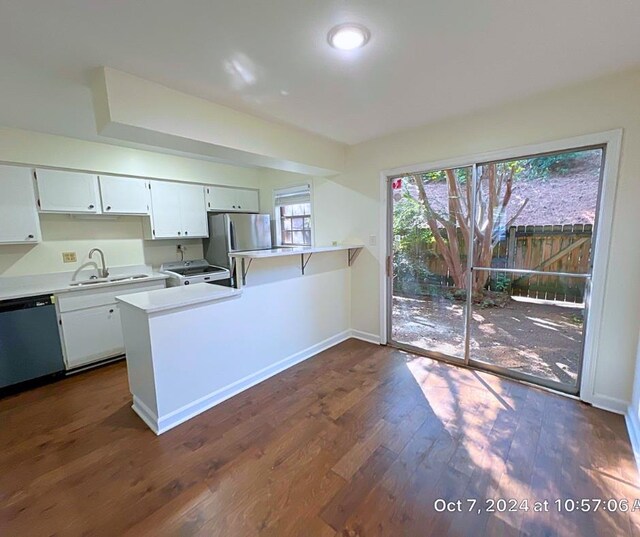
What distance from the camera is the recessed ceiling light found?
4.95ft

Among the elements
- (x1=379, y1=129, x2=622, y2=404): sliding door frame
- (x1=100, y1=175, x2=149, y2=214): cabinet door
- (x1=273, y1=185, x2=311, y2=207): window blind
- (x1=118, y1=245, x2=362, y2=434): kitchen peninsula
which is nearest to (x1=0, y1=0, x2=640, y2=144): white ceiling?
(x1=379, y1=129, x2=622, y2=404): sliding door frame

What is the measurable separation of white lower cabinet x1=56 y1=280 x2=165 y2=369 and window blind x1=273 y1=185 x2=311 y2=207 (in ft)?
7.86

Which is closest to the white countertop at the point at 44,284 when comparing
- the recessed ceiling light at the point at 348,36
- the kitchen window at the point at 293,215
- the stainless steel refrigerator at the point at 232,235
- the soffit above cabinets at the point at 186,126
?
the stainless steel refrigerator at the point at 232,235

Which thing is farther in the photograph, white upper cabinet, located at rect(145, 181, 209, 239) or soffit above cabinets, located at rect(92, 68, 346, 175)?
white upper cabinet, located at rect(145, 181, 209, 239)

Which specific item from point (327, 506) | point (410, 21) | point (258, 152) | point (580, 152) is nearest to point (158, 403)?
point (327, 506)

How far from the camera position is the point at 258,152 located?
270 cm

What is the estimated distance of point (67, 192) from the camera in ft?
10.5

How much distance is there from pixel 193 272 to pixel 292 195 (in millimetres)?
1847

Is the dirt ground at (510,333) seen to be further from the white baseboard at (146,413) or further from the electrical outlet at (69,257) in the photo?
the electrical outlet at (69,257)

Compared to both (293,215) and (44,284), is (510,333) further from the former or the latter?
(44,284)

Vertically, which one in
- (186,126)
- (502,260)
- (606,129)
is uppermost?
(186,126)

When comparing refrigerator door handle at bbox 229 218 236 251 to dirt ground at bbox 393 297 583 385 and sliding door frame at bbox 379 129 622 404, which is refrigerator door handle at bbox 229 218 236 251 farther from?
sliding door frame at bbox 379 129 622 404

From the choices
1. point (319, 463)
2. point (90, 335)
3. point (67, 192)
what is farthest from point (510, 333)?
point (67, 192)

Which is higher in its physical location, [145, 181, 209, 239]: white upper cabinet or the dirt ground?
[145, 181, 209, 239]: white upper cabinet
